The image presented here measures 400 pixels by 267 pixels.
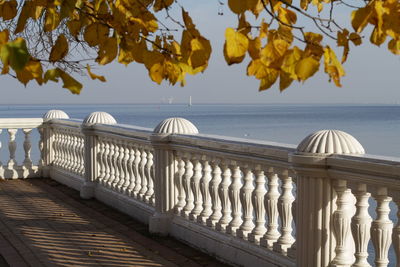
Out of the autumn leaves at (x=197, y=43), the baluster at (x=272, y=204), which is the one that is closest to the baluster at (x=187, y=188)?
the baluster at (x=272, y=204)

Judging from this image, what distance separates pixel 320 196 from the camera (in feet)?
17.3

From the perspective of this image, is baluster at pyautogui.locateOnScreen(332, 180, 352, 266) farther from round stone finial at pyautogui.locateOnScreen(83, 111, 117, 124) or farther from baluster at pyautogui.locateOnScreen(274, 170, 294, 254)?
round stone finial at pyautogui.locateOnScreen(83, 111, 117, 124)

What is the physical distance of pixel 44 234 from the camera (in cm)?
824

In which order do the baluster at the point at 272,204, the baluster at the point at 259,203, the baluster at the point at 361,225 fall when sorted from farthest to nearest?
the baluster at the point at 259,203 < the baluster at the point at 272,204 < the baluster at the point at 361,225

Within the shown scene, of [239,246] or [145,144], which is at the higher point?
[145,144]

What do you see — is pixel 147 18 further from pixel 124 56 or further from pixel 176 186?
pixel 176 186

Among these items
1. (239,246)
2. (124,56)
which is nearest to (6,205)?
(239,246)

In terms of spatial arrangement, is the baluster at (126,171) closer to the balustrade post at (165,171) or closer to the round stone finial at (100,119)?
Answer: the round stone finial at (100,119)

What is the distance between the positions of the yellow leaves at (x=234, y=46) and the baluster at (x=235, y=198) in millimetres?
4313

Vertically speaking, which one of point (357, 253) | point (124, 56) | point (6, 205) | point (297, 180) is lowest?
point (6, 205)

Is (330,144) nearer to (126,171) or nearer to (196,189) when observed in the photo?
(196,189)

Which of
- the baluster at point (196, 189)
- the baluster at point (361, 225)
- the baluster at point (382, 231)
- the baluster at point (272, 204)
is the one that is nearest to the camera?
the baluster at point (382, 231)

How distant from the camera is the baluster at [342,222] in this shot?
521 centimetres

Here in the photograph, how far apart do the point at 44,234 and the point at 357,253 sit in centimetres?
445
